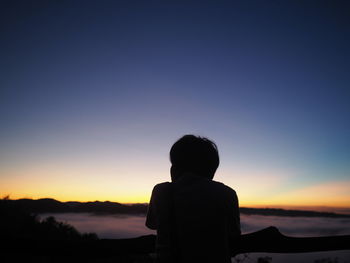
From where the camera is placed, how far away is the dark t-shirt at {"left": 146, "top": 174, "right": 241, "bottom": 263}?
1543 mm

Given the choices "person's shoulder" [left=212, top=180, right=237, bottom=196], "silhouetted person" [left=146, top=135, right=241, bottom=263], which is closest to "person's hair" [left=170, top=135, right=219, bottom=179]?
"silhouetted person" [left=146, top=135, right=241, bottom=263]

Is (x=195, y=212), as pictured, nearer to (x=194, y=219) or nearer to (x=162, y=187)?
(x=194, y=219)

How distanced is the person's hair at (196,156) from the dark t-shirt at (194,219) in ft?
0.29

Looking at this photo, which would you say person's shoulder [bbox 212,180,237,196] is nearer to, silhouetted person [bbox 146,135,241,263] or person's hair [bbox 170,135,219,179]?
silhouetted person [bbox 146,135,241,263]

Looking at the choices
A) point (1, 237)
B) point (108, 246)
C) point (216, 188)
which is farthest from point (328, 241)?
point (1, 237)

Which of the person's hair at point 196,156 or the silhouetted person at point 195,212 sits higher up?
the person's hair at point 196,156

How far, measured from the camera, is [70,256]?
221 centimetres

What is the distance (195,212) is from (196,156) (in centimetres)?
38

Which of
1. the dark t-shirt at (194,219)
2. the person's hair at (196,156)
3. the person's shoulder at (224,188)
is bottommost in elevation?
the dark t-shirt at (194,219)

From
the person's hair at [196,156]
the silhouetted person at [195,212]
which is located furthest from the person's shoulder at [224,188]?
the person's hair at [196,156]

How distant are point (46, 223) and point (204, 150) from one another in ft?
48.6

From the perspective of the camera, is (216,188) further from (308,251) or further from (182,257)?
(308,251)

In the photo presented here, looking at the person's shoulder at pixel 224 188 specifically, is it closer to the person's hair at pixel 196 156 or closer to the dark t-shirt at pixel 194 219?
the dark t-shirt at pixel 194 219

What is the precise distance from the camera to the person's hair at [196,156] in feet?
5.81
